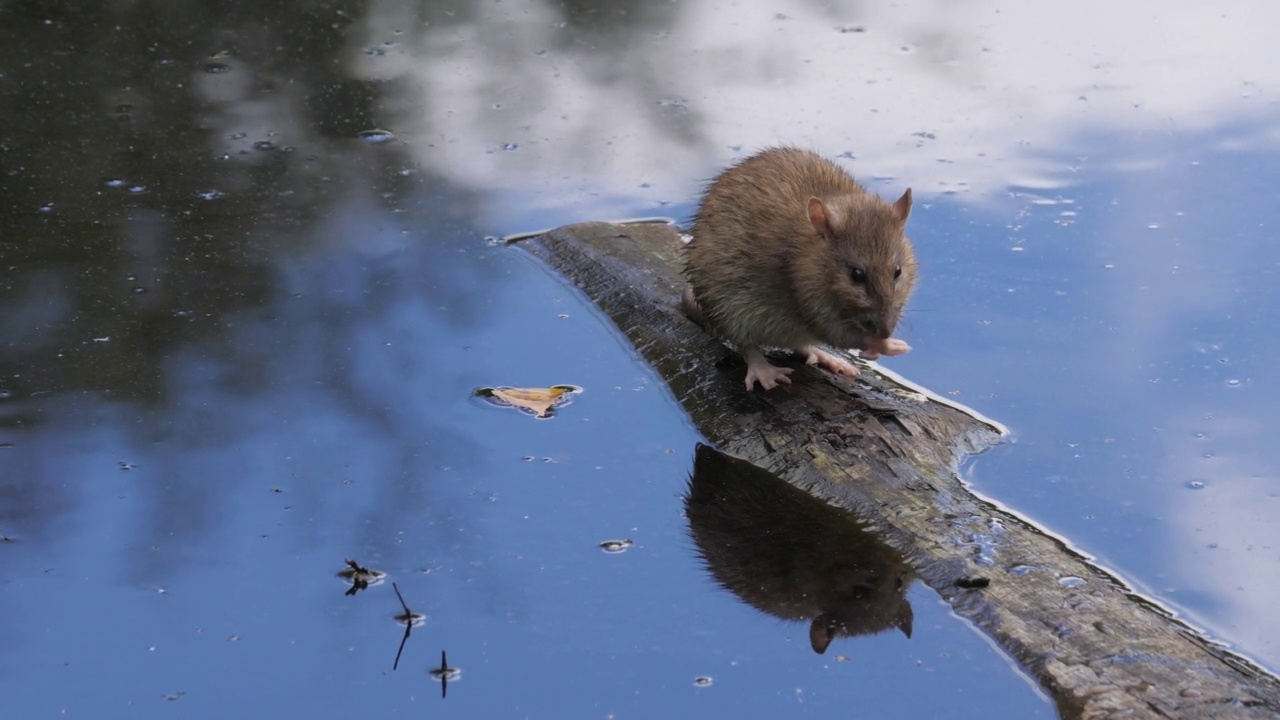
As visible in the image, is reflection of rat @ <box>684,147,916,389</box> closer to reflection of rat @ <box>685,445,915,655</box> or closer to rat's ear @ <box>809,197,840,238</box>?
rat's ear @ <box>809,197,840,238</box>

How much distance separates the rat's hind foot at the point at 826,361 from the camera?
180 inches

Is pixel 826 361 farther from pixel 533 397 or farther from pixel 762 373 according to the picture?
pixel 533 397

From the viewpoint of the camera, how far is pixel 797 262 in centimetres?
438

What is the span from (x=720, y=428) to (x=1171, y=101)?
3.60m

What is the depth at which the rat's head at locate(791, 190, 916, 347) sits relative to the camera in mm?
4262

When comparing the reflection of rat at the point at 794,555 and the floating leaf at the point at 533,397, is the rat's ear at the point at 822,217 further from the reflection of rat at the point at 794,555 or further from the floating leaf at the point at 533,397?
the floating leaf at the point at 533,397

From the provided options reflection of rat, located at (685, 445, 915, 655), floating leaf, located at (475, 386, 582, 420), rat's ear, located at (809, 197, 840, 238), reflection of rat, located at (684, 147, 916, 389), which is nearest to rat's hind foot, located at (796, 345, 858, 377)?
reflection of rat, located at (684, 147, 916, 389)

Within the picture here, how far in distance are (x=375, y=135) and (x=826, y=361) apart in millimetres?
2954

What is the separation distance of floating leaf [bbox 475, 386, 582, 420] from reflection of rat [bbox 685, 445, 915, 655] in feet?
1.83

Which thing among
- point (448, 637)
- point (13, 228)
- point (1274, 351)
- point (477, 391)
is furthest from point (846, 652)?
point (13, 228)

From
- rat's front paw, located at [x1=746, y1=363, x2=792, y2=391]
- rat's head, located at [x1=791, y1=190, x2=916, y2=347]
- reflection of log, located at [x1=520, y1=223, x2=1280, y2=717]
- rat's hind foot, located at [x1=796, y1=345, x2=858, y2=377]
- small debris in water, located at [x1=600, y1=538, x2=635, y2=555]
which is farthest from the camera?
rat's hind foot, located at [x1=796, y1=345, x2=858, y2=377]

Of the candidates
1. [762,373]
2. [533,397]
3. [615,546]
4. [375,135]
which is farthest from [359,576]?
[375,135]

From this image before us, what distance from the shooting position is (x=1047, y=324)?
15.9 feet

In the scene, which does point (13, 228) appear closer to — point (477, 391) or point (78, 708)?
point (477, 391)
